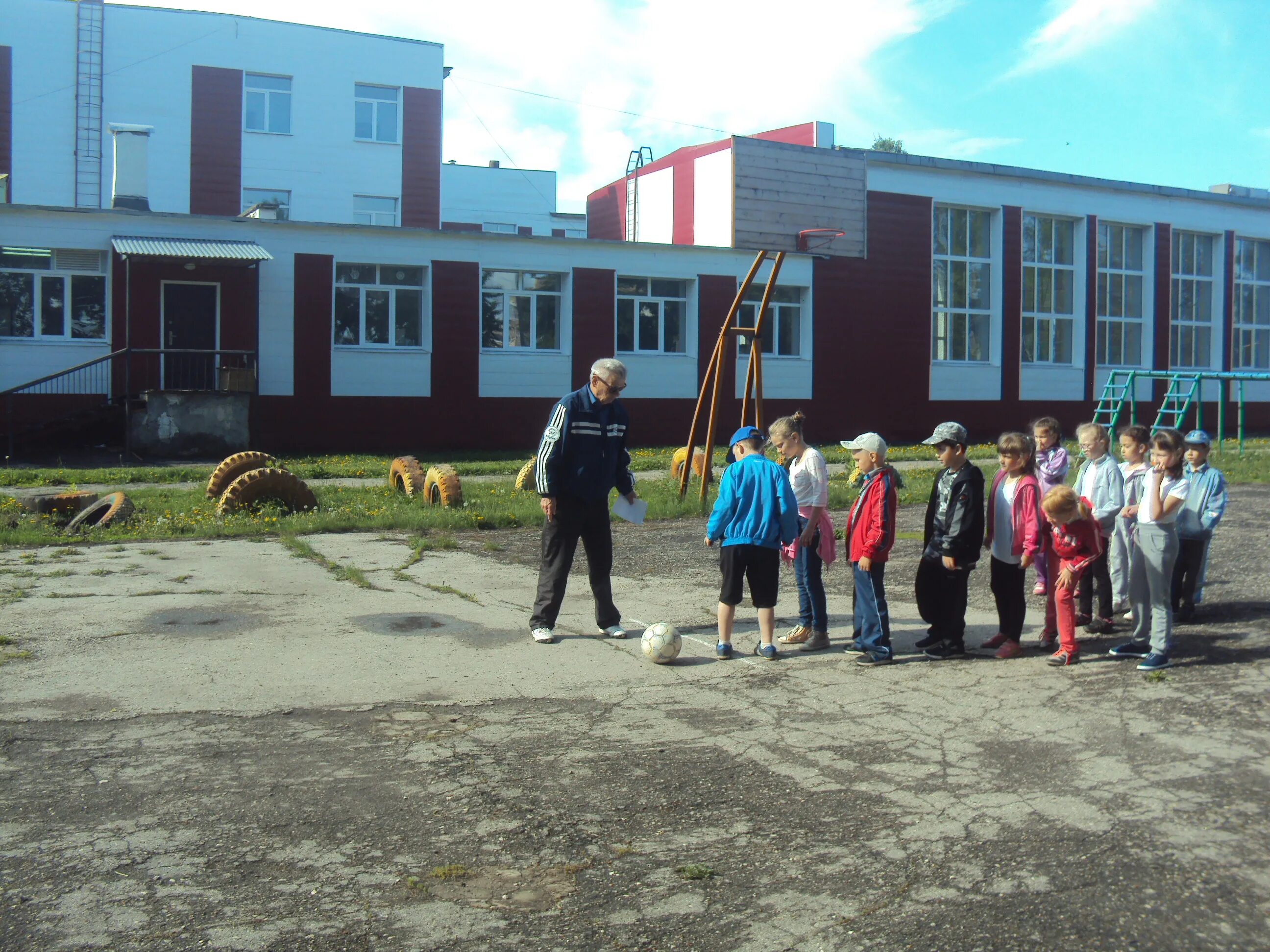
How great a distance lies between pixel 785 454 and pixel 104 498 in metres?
9.33

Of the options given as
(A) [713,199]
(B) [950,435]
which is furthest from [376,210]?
(B) [950,435]

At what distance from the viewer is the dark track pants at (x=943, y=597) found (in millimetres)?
7273

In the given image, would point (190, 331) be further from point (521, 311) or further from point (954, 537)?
point (954, 537)

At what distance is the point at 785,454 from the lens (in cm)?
768

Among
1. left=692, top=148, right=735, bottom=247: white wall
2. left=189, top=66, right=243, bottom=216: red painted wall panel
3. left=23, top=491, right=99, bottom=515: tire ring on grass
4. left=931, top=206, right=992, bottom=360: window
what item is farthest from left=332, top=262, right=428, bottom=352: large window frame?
left=931, top=206, right=992, bottom=360: window

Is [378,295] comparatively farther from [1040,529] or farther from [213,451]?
[1040,529]

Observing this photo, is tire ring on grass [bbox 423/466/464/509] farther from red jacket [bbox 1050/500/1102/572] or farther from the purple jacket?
red jacket [bbox 1050/500/1102/572]

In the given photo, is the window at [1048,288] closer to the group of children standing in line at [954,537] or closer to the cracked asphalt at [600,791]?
the cracked asphalt at [600,791]

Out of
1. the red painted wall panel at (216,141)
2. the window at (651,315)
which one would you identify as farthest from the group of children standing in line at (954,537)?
the red painted wall panel at (216,141)

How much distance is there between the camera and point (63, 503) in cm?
1390

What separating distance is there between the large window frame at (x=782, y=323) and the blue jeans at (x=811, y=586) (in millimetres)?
23267

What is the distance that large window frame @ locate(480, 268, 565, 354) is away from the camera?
28.6 m

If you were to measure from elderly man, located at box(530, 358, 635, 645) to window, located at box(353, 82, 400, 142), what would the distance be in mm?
31635

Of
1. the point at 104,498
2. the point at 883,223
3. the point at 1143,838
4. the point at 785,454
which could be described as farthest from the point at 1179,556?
the point at 883,223
